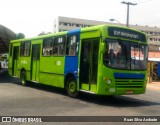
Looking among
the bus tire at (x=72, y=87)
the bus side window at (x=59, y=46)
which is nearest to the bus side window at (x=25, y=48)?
the bus side window at (x=59, y=46)

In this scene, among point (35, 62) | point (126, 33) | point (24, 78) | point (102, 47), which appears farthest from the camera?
point (24, 78)

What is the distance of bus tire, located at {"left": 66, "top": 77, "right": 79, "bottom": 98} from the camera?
15.4m

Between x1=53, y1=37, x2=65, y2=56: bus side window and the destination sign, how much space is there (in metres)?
3.41

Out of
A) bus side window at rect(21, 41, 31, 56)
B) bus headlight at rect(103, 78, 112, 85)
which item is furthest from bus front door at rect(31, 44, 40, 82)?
bus headlight at rect(103, 78, 112, 85)

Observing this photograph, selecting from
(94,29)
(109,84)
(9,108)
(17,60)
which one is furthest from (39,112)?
(17,60)

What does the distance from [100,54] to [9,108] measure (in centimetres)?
404

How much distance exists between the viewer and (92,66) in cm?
1430

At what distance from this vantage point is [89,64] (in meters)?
14.5

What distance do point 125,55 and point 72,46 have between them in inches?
112

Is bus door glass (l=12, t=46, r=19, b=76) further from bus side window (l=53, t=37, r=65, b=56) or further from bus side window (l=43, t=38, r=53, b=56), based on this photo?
bus side window (l=53, t=37, r=65, b=56)

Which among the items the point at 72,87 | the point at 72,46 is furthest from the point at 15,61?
the point at 72,87

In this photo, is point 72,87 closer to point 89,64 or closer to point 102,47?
point 89,64

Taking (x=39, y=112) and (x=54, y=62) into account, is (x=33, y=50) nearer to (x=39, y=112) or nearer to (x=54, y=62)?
(x=54, y=62)

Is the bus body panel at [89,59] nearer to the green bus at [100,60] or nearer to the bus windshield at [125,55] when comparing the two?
the green bus at [100,60]
